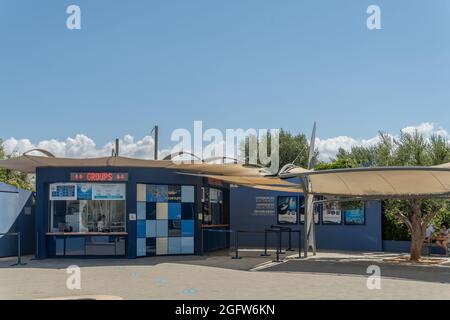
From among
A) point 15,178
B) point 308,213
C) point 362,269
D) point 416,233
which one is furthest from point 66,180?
point 15,178

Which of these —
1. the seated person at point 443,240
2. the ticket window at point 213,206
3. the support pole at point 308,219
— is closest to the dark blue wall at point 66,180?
the ticket window at point 213,206

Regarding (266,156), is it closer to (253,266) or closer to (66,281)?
(253,266)

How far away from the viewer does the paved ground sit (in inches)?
437

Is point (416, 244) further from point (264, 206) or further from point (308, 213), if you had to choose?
point (264, 206)

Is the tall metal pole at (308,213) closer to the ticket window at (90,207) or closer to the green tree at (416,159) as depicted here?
the green tree at (416,159)

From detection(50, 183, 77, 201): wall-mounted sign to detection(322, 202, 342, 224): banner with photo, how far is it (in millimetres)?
10180

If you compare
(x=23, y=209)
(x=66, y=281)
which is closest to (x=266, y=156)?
(x=23, y=209)

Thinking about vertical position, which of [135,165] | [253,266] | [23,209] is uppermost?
[135,165]

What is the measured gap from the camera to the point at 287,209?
25234 millimetres

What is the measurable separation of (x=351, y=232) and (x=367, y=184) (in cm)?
656

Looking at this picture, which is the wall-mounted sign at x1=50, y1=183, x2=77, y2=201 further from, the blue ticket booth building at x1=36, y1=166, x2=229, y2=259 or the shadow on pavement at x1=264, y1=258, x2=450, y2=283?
the shadow on pavement at x1=264, y1=258, x2=450, y2=283

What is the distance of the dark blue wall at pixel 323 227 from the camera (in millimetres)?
23109

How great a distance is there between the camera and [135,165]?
18203 millimetres

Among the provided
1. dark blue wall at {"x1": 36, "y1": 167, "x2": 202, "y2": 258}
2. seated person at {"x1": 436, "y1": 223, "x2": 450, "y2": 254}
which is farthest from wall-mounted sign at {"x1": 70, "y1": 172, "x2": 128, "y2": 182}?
seated person at {"x1": 436, "y1": 223, "x2": 450, "y2": 254}
